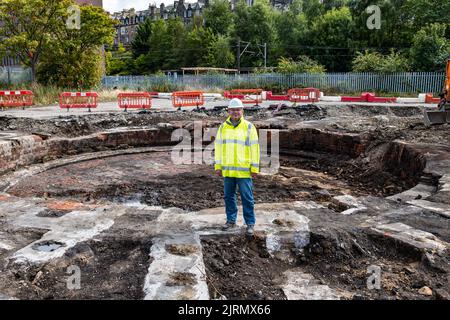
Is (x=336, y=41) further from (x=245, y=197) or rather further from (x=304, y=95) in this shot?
(x=245, y=197)

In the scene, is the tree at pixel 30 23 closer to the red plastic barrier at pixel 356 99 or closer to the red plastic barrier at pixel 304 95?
the red plastic barrier at pixel 304 95

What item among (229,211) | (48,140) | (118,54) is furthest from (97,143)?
(118,54)

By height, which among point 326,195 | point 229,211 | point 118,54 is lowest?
point 326,195

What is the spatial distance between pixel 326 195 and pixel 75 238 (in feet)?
15.9

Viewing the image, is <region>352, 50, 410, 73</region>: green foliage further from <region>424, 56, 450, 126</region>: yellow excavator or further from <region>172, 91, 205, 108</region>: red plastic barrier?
<region>424, 56, 450, 126</region>: yellow excavator

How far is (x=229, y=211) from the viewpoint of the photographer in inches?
210

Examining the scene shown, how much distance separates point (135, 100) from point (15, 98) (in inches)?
215

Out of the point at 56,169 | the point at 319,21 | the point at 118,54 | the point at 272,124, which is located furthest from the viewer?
the point at 118,54

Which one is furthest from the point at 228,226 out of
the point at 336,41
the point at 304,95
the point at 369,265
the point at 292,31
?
the point at 292,31

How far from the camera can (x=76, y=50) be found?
26.4m

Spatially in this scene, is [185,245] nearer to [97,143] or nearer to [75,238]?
[75,238]

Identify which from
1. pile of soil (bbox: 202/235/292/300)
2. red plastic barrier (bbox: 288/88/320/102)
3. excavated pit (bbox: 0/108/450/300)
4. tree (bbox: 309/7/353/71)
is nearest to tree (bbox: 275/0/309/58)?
tree (bbox: 309/7/353/71)

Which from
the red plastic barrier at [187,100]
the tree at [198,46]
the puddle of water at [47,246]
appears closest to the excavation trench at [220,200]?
the puddle of water at [47,246]

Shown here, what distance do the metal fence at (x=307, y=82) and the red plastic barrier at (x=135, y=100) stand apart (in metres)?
13.0
